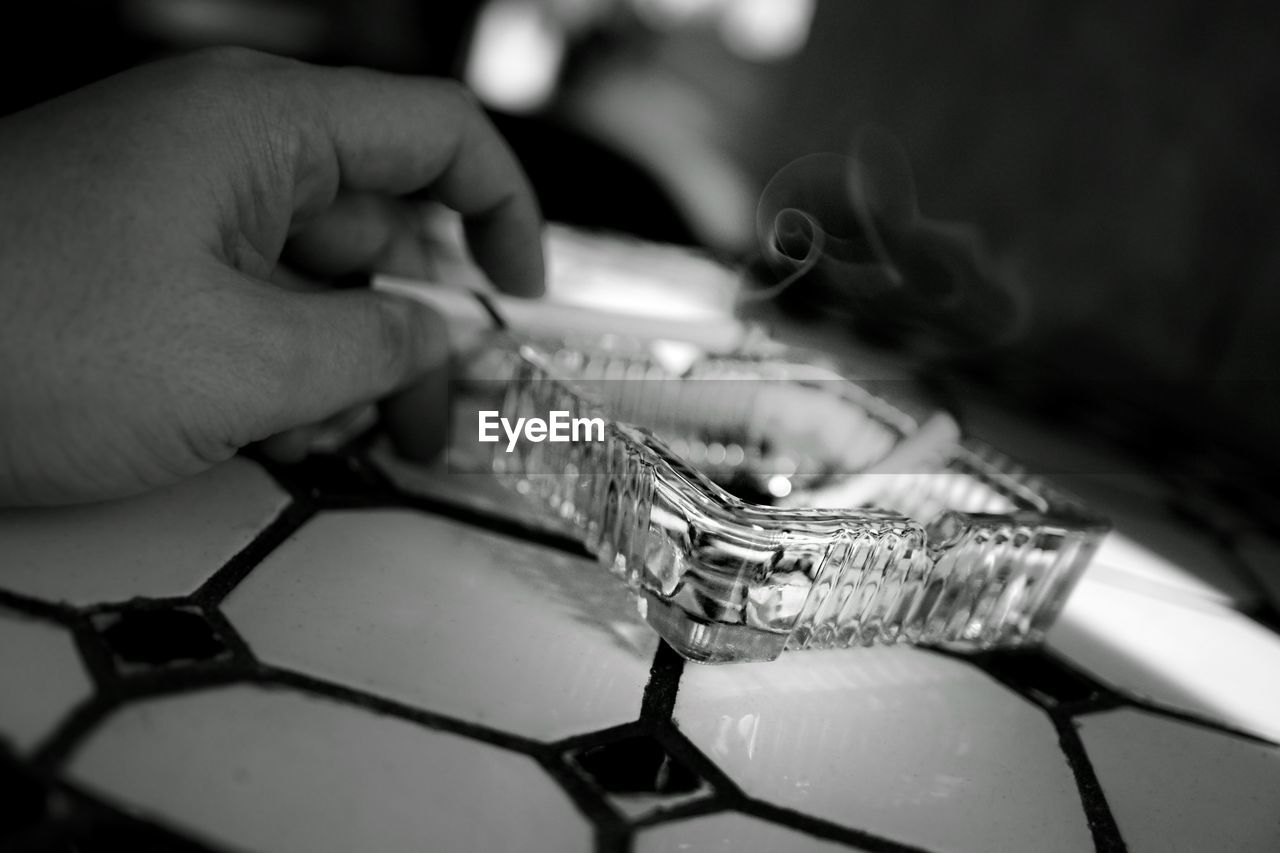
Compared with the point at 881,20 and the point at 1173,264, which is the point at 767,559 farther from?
the point at 881,20

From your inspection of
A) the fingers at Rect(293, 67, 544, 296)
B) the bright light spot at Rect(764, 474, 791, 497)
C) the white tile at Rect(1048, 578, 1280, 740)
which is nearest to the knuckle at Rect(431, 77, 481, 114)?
the fingers at Rect(293, 67, 544, 296)

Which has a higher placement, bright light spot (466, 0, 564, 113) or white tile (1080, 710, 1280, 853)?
bright light spot (466, 0, 564, 113)

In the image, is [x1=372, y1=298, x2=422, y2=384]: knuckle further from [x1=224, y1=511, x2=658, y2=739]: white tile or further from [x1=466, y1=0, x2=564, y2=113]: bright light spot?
[x1=466, y1=0, x2=564, y2=113]: bright light spot

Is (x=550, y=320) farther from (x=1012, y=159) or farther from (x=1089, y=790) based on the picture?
(x=1012, y=159)

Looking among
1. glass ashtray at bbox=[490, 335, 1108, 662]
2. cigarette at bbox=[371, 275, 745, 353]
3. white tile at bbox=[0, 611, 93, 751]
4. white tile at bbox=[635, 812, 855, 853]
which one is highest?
cigarette at bbox=[371, 275, 745, 353]

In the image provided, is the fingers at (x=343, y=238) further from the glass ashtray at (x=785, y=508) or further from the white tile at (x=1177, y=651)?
the white tile at (x=1177, y=651)

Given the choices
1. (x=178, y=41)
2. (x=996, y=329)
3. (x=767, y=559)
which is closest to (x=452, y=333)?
(x=767, y=559)

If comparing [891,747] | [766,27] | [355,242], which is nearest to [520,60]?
[766,27]
